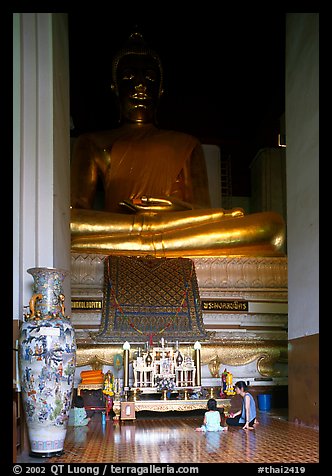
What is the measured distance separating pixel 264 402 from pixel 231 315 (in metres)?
0.72

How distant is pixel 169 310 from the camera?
16.8ft

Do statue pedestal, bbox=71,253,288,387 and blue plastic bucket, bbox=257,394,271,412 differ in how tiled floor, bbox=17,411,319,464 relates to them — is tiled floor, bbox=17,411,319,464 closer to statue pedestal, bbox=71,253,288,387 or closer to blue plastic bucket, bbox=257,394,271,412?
blue plastic bucket, bbox=257,394,271,412

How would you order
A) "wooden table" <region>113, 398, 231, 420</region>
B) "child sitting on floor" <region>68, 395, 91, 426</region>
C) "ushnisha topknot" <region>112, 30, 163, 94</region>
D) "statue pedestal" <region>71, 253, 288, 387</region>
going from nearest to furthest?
"child sitting on floor" <region>68, 395, 91, 426</region> → "wooden table" <region>113, 398, 231, 420</region> → "statue pedestal" <region>71, 253, 288, 387</region> → "ushnisha topknot" <region>112, 30, 163, 94</region>

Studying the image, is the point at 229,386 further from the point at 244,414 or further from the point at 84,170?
the point at 84,170

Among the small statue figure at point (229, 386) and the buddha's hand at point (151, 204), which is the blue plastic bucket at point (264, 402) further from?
the buddha's hand at point (151, 204)

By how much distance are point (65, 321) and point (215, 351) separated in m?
2.26

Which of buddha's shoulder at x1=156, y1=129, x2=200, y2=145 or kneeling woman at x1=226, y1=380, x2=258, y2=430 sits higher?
buddha's shoulder at x1=156, y1=129, x2=200, y2=145

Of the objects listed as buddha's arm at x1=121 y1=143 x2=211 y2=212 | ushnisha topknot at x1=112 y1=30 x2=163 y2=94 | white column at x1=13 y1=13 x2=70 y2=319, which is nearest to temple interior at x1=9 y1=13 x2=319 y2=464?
white column at x1=13 y1=13 x2=70 y2=319

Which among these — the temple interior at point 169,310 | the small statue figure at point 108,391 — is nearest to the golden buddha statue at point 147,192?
the temple interior at point 169,310

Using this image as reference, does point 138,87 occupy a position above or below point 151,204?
above

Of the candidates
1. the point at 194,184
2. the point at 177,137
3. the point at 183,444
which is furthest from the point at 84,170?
the point at 183,444

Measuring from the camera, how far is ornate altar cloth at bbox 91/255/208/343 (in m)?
4.97

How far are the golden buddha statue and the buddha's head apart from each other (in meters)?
0.01

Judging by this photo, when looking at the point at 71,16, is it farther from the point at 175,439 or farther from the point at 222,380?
the point at 175,439
